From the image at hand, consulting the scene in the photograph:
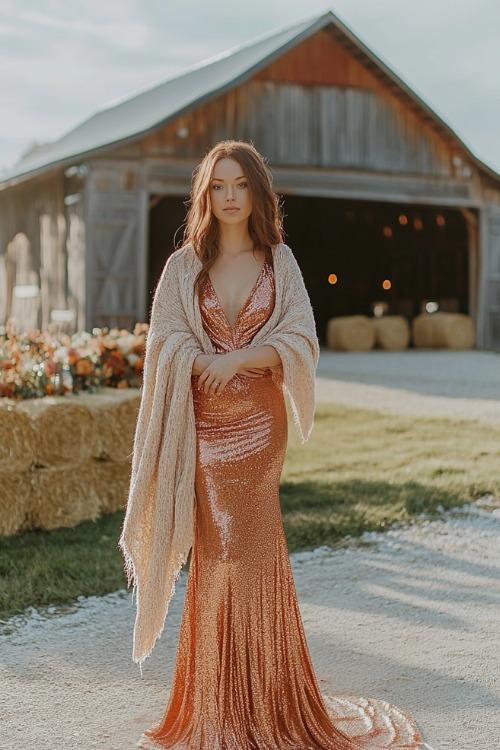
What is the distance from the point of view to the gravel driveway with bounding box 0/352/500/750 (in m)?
3.71

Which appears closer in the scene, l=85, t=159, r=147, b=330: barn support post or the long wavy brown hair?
the long wavy brown hair

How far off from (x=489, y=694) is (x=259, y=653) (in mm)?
1133

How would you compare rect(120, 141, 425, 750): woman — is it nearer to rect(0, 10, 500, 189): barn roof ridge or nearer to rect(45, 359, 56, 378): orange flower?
rect(45, 359, 56, 378): orange flower

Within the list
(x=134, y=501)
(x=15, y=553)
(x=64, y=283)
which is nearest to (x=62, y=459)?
(x=15, y=553)

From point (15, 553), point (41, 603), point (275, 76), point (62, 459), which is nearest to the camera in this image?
point (41, 603)

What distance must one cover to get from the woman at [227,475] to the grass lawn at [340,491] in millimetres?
1925

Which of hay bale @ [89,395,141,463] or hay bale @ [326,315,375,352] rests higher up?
hay bale @ [326,315,375,352]

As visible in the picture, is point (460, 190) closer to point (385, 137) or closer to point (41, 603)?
point (385, 137)

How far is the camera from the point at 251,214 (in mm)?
3457

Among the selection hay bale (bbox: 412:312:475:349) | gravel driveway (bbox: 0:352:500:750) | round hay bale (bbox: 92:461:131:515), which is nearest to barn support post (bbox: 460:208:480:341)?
hay bale (bbox: 412:312:475:349)

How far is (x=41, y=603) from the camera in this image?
5195mm

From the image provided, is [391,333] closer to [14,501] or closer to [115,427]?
[115,427]

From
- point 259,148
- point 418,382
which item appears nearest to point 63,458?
point 418,382

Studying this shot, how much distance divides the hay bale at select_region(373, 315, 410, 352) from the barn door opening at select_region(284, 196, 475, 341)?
11.5ft
